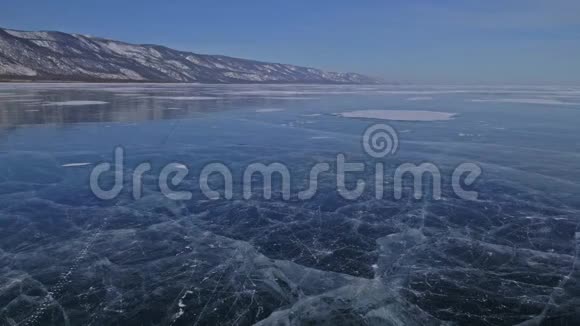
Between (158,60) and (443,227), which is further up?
(158,60)

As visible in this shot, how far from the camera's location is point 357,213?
5.73m

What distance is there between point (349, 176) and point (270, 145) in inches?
132

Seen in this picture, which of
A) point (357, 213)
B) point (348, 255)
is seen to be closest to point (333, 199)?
point (357, 213)

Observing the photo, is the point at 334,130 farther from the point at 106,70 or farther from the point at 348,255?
the point at 106,70
